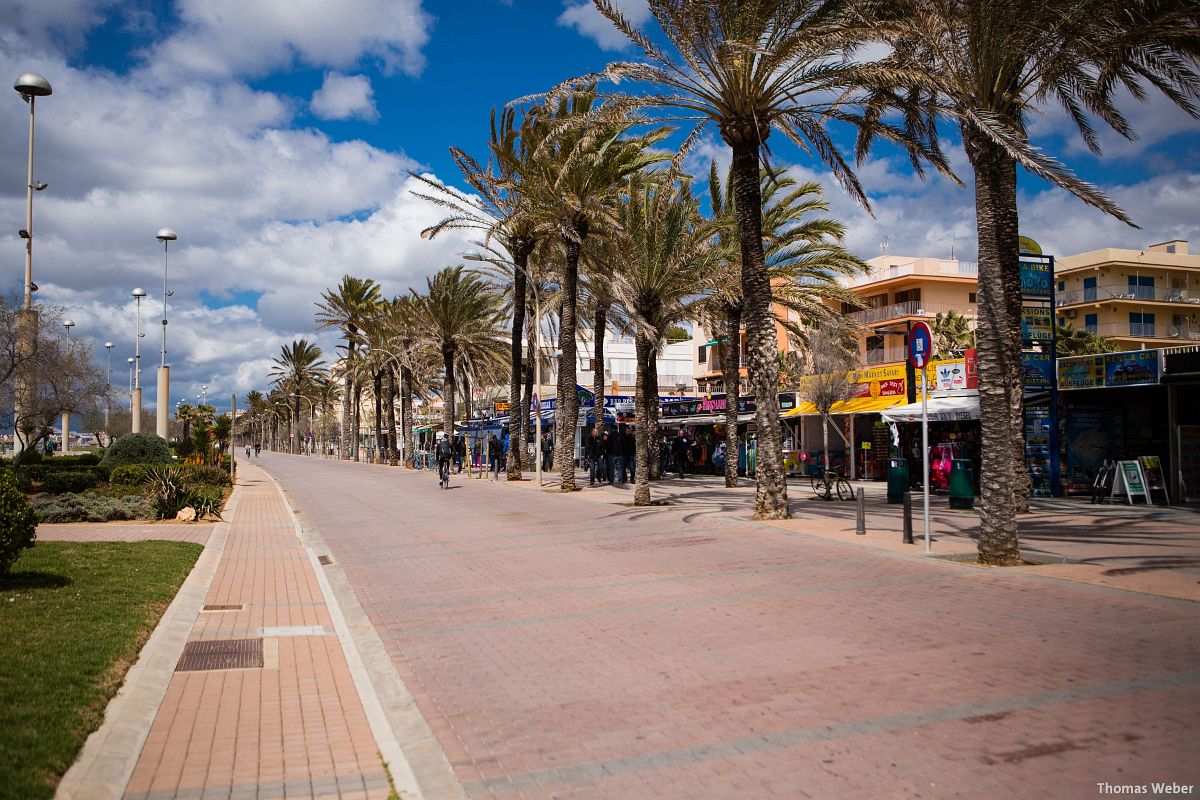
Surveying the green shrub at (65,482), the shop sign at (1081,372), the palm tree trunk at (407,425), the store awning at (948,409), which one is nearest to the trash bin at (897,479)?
the store awning at (948,409)

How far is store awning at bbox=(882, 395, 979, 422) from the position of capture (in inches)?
865

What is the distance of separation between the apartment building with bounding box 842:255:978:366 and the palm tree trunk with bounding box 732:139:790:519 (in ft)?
121

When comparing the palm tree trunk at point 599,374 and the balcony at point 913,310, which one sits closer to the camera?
the palm tree trunk at point 599,374

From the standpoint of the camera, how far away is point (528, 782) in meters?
4.57

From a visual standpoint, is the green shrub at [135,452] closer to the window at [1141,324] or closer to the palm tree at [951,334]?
the palm tree at [951,334]

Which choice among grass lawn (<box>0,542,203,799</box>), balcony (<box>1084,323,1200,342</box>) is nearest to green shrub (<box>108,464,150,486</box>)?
grass lawn (<box>0,542,203,799</box>)

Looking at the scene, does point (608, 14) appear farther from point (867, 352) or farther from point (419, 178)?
point (867, 352)

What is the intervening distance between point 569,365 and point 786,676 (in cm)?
2277

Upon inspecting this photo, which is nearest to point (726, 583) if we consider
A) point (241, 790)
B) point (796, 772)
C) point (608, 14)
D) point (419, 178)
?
point (796, 772)

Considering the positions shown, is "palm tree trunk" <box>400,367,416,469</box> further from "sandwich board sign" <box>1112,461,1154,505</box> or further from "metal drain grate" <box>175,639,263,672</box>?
"metal drain grate" <box>175,639,263,672</box>

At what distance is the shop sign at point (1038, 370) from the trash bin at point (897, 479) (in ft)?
13.2

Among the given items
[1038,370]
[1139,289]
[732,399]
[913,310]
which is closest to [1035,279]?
[1038,370]

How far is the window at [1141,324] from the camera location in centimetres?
5656

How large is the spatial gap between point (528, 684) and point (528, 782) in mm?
1836
